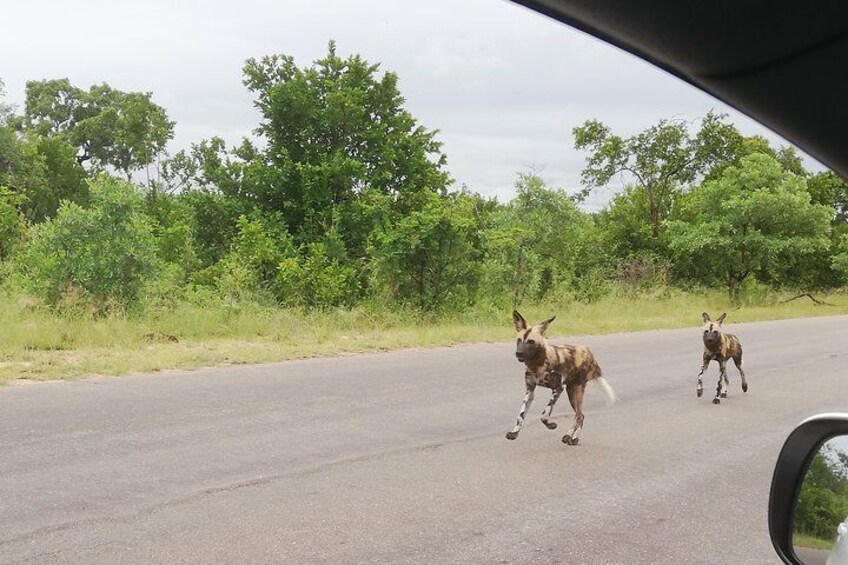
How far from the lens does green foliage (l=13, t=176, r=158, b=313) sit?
13164mm

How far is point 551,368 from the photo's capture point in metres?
6.39

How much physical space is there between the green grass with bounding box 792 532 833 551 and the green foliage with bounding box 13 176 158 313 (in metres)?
12.6

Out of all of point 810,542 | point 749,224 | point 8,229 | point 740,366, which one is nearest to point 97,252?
point 8,229

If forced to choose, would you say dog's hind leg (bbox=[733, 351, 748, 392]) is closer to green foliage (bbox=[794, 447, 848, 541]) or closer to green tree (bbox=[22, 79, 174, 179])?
green foliage (bbox=[794, 447, 848, 541])

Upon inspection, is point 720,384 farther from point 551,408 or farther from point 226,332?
point 226,332

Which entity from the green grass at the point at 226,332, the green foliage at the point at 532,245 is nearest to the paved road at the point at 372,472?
the green grass at the point at 226,332

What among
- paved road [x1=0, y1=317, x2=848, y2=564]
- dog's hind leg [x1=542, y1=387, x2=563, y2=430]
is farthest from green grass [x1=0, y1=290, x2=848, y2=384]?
dog's hind leg [x1=542, y1=387, x2=563, y2=430]

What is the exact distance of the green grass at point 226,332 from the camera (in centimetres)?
980

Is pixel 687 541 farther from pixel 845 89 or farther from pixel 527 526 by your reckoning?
pixel 845 89

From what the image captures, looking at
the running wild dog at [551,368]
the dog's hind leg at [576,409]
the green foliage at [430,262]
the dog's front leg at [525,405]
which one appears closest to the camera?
the running wild dog at [551,368]

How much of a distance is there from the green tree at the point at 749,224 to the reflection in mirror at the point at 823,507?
1119 inches

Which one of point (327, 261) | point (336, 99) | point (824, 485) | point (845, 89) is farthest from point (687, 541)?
point (336, 99)

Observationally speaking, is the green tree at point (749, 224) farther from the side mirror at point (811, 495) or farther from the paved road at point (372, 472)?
the side mirror at point (811, 495)

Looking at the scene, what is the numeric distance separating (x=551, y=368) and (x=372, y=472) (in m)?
1.64
